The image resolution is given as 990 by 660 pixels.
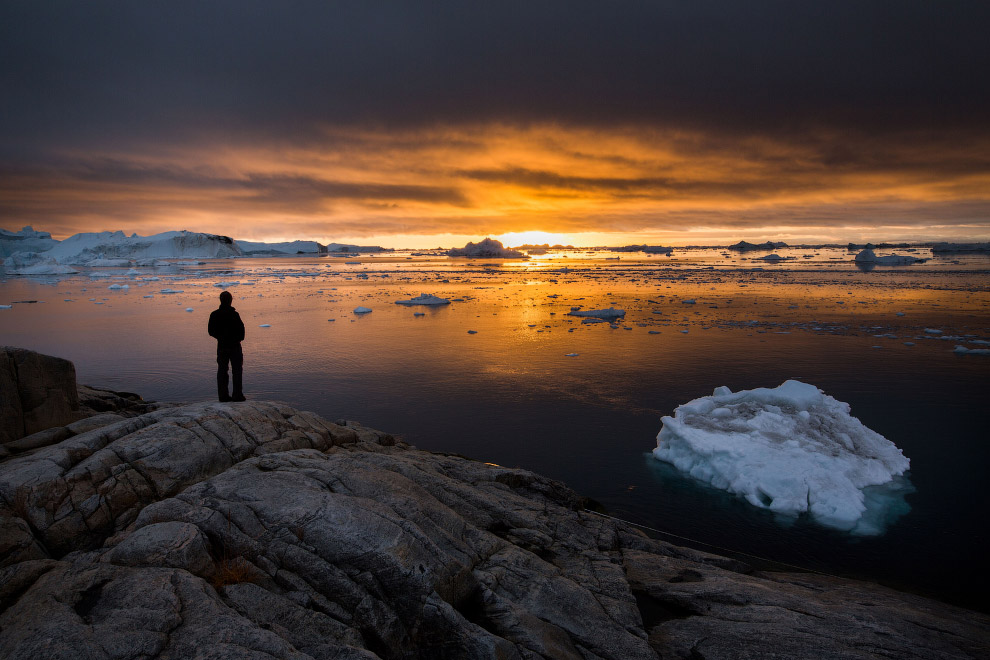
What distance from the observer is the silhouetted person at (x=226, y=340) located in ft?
31.1

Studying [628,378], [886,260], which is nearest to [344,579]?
[628,378]

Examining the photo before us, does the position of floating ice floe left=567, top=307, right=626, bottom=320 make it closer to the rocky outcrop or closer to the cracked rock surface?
the cracked rock surface

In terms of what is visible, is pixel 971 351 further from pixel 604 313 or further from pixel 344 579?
pixel 344 579

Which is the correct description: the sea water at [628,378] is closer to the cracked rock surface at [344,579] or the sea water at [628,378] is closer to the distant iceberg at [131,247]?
the cracked rock surface at [344,579]

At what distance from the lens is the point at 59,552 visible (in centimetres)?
468

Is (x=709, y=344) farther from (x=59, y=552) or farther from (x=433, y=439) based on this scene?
(x=59, y=552)

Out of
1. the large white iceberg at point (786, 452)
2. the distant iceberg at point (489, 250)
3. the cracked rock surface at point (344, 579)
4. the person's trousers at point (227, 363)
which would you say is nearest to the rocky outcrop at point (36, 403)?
the cracked rock surface at point (344, 579)

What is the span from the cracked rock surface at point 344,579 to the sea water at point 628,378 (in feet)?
5.30

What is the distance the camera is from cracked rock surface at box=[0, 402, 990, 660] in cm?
371

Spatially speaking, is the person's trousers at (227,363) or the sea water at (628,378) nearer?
the sea water at (628,378)

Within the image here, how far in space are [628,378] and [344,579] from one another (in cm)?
1190

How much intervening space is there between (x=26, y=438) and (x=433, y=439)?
651cm

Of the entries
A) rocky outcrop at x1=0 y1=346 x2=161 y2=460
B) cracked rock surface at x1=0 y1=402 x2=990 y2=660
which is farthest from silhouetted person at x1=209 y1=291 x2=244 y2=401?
cracked rock surface at x1=0 y1=402 x2=990 y2=660

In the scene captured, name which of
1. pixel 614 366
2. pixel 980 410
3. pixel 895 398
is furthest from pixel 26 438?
pixel 980 410
